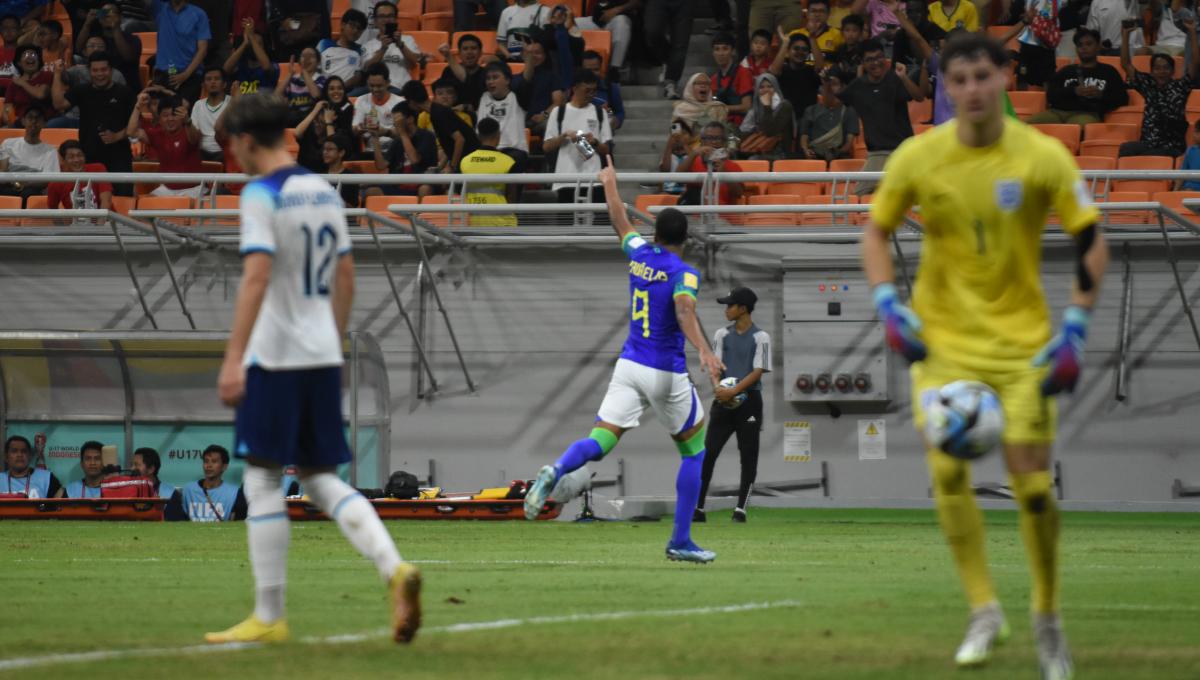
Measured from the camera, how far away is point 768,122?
792 inches

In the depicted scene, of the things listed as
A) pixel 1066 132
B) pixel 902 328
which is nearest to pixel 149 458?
pixel 1066 132

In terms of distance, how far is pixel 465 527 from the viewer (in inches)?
600

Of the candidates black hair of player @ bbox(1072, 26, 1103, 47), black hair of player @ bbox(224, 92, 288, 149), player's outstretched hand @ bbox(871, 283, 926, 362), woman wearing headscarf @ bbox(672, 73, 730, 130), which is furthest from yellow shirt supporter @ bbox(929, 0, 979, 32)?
player's outstretched hand @ bbox(871, 283, 926, 362)

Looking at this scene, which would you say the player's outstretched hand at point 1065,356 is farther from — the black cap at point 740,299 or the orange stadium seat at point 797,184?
the orange stadium seat at point 797,184

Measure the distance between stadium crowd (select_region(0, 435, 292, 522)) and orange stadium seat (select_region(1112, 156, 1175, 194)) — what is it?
9.95 meters

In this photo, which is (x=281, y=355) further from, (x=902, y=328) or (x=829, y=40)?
(x=829, y=40)

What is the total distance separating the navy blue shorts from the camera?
623 cm

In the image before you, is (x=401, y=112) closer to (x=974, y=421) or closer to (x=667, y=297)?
(x=667, y=297)

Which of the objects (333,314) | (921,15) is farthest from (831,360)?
(333,314)

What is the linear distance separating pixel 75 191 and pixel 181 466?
3.45 m

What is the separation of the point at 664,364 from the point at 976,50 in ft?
18.0

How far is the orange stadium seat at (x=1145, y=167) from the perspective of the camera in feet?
62.0

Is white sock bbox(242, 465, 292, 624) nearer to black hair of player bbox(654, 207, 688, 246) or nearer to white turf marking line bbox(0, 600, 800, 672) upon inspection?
white turf marking line bbox(0, 600, 800, 672)

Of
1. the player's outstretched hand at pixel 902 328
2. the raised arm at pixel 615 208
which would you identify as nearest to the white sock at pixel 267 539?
the player's outstretched hand at pixel 902 328
